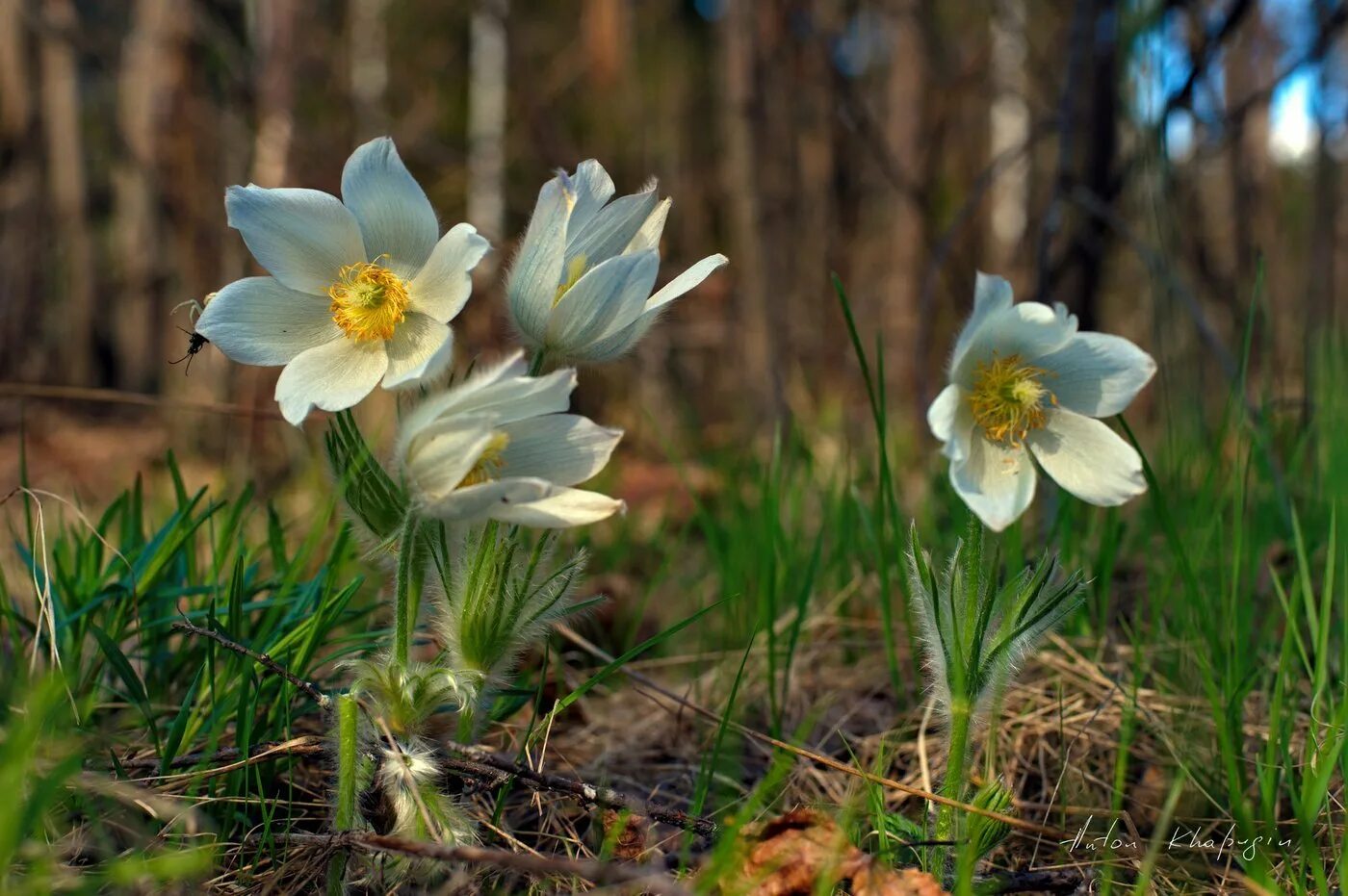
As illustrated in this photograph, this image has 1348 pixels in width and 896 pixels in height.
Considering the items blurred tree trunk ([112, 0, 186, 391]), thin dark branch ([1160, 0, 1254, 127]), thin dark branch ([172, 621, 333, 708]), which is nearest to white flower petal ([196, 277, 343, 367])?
thin dark branch ([172, 621, 333, 708])

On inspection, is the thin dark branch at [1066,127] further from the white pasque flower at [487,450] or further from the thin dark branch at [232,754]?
the thin dark branch at [232,754]

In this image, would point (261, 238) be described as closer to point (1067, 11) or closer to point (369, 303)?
point (369, 303)

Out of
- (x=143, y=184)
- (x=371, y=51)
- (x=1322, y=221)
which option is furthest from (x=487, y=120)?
(x=1322, y=221)

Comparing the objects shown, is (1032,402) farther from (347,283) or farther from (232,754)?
(232,754)

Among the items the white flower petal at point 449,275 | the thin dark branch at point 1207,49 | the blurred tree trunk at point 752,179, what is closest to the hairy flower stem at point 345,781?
the white flower petal at point 449,275

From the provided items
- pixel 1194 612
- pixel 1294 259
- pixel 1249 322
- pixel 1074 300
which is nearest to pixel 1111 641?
pixel 1194 612
